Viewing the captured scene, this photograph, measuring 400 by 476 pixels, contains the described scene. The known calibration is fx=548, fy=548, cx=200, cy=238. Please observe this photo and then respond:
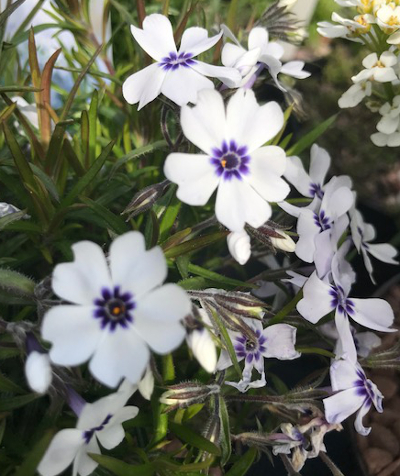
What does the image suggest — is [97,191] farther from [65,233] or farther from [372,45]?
[372,45]

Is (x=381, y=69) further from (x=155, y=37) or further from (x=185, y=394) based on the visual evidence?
(x=185, y=394)

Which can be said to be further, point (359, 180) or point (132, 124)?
point (359, 180)

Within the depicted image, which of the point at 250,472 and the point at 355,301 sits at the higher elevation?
the point at 355,301

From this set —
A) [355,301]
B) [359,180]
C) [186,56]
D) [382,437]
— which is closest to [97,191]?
[186,56]

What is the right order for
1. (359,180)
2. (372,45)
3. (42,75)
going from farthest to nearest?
1. (359,180)
2. (372,45)
3. (42,75)

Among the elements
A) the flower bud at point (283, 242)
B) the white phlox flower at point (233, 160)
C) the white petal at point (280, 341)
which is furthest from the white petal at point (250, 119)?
the white petal at point (280, 341)

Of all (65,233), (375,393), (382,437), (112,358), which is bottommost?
(382,437)

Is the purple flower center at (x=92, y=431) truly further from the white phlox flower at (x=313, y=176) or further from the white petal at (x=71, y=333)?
the white phlox flower at (x=313, y=176)
